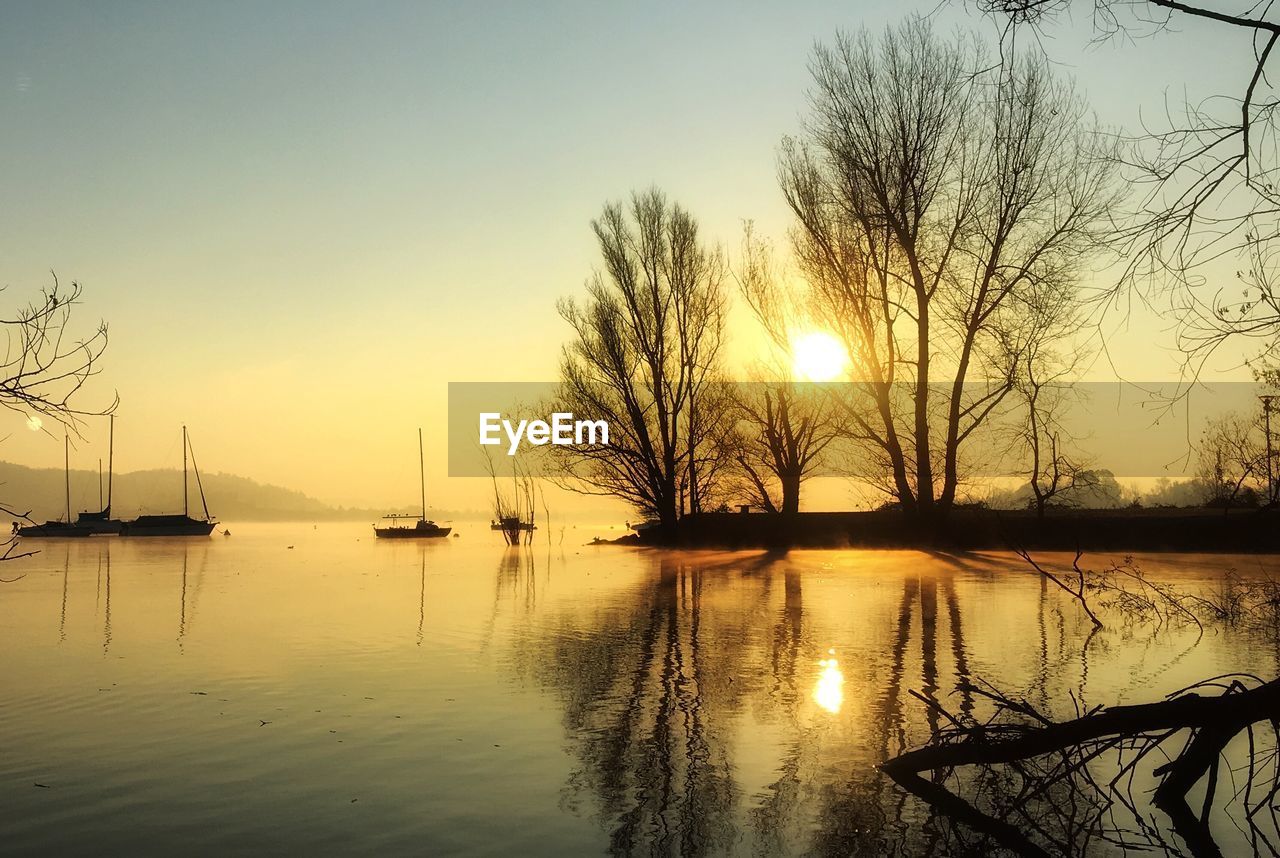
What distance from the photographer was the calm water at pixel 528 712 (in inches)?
220

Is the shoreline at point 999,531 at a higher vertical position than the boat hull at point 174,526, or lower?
higher

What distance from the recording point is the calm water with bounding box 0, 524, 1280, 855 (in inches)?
220

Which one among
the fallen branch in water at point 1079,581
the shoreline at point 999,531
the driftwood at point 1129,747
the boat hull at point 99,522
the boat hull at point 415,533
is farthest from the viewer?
the boat hull at point 99,522

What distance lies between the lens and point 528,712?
8.75 meters

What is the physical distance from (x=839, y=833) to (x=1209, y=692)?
503cm

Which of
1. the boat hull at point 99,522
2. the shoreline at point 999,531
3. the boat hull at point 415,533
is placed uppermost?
the shoreline at point 999,531

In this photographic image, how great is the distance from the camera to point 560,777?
6578 mm

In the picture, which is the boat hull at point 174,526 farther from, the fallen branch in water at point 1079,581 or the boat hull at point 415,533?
the fallen branch in water at point 1079,581

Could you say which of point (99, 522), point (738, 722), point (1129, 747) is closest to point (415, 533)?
point (99, 522)

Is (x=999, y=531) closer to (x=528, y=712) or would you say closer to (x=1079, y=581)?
(x=1079, y=581)

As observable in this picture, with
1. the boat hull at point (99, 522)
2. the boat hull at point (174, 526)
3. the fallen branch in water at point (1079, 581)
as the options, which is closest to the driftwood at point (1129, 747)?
the fallen branch in water at point (1079, 581)

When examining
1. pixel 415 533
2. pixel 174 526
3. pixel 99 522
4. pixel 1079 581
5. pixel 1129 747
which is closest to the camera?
pixel 1129 747

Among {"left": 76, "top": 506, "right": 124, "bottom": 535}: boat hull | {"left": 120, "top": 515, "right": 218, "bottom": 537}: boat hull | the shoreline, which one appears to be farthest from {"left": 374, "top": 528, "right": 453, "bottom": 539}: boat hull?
the shoreline

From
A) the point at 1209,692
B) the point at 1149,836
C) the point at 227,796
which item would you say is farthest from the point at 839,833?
the point at 1209,692
